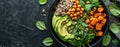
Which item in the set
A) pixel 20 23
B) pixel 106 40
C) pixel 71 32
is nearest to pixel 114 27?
pixel 106 40

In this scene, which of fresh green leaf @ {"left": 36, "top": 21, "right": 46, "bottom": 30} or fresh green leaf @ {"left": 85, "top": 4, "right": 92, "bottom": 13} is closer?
fresh green leaf @ {"left": 85, "top": 4, "right": 92, "bottom": 13}

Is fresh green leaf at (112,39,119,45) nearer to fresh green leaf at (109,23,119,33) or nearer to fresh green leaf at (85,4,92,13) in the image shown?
fresh green leaf at (109,23,119,33)

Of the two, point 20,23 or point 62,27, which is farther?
point 20,23

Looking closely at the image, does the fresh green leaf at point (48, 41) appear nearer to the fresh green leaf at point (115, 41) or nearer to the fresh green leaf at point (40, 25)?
the fresh green leaf at point (40, 25)

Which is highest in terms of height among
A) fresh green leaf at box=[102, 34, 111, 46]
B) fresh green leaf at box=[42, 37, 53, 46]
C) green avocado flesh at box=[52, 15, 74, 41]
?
green avocado flesh at box=[52, 15, 74, 41]

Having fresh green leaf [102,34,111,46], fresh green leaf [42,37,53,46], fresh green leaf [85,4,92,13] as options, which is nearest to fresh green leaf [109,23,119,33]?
fresh green leaf [102,34,111,46]

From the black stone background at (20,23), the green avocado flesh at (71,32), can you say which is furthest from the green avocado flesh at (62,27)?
the black stone background at (20,23)

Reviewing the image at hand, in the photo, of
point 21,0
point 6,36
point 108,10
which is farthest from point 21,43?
point 108,10

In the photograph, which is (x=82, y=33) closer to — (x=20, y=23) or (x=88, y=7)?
(x=88, y=7)

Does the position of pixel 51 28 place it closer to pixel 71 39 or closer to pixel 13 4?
pixel 71 39

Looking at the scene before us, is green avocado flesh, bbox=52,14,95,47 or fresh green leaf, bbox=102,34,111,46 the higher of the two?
green avocado flesh, bbox=52,14,95,47
